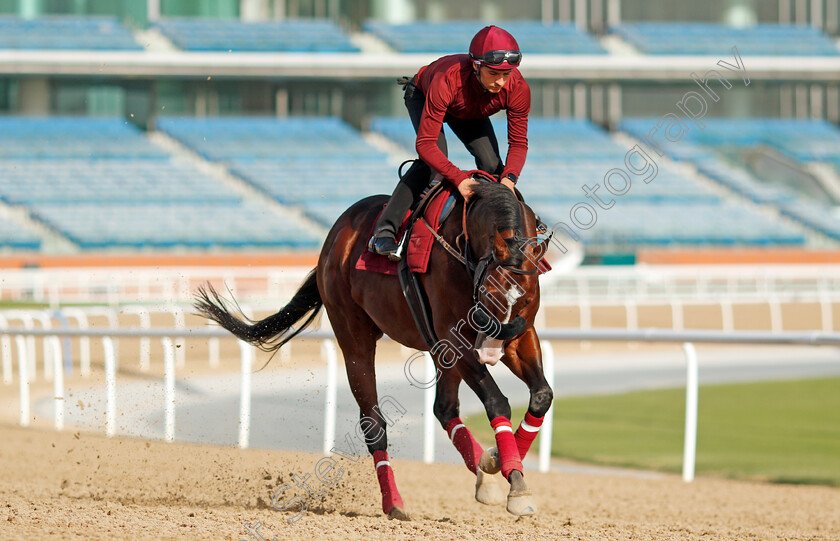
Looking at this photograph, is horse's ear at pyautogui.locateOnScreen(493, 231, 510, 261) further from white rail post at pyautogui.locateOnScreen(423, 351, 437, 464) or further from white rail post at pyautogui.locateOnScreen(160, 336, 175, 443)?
white rail post at pyautogui.locateOnScreen(160, 336, 175, 443)

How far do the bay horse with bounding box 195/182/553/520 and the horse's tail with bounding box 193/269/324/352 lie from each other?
0.63 m

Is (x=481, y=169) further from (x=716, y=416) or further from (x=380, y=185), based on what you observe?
(x=380, y=185)

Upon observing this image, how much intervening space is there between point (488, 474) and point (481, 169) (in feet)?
4.25

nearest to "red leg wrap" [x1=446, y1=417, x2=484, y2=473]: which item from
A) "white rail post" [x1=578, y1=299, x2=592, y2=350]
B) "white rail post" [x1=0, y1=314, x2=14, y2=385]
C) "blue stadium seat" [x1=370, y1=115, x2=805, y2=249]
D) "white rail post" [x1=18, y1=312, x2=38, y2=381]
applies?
"white rail post" [x1=18, y1=312, x2=38, y2=381]

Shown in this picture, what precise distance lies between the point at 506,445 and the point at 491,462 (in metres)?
0.10

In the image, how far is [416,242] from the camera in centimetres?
431

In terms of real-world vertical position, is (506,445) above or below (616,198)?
above

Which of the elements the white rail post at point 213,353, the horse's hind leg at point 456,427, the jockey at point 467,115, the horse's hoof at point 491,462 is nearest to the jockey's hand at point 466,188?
the jockey at point 467,115

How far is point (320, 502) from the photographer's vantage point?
16.6ft

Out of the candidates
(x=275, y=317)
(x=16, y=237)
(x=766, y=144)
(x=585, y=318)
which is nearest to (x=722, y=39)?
(x=766, y=144)

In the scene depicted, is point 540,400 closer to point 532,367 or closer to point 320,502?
point 532,367

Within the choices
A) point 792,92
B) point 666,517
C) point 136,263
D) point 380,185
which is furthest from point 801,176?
point 666,517

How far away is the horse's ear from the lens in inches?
150

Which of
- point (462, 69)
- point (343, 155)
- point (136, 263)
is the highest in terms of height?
point (462, 69)
